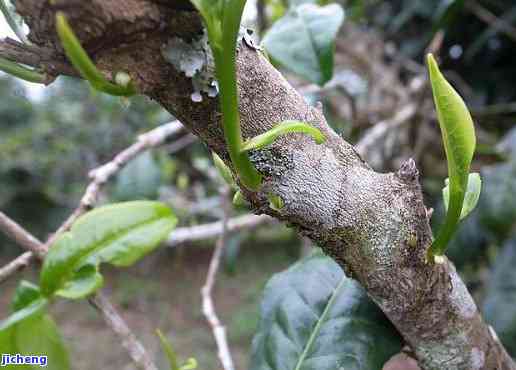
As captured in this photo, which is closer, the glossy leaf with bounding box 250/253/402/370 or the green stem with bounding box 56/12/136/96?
the green stem with bounding box 56/12/136/96

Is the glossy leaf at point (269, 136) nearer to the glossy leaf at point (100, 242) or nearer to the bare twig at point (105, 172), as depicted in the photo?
the glossy leaf at point (100, 242)

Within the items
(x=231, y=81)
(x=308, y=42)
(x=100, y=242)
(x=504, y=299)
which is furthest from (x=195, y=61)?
(x=504, y=299)

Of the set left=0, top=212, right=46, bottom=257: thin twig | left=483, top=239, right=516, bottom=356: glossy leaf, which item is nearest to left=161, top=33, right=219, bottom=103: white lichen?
left=0, top=212, right=46, bottom=257: thin twig

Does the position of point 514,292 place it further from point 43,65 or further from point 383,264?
point 43,65

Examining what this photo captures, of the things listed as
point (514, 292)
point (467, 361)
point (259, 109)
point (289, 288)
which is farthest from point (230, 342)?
point (259, 109)

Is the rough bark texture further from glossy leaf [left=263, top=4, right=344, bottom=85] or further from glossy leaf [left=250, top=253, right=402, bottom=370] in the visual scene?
glossy leaf [left=263, top=4, right=344, bottom=85]

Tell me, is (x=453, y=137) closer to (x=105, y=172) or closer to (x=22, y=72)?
(x=22, y=72)
